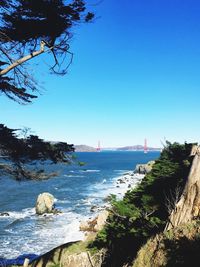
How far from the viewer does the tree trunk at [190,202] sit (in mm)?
7168

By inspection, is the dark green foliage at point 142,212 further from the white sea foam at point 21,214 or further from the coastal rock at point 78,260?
the white sea foam at point 21,214

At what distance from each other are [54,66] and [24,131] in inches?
57.6

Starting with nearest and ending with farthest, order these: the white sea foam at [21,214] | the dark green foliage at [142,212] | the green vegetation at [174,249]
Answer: the green vegetation at [174,249] → the dark green foliage at [142,212] → the white sea foam at [21,214]

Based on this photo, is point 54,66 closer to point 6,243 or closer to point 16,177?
point 16,177

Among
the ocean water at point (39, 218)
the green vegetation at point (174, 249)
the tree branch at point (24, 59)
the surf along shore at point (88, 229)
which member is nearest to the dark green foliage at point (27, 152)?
the tree branch at point (24, 59)

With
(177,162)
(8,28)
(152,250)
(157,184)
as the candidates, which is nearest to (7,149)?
(8,28)

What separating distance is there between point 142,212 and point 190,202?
8.25 ft

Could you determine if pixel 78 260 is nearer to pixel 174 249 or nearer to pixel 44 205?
pixel 174 249

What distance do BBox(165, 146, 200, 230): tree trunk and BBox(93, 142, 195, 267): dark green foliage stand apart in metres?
0.64

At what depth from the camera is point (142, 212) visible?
9539 millimetres

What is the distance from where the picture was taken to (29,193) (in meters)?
49.7

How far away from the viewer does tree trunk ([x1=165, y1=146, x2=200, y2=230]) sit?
7.17m

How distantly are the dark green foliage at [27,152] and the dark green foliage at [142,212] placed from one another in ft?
8.53

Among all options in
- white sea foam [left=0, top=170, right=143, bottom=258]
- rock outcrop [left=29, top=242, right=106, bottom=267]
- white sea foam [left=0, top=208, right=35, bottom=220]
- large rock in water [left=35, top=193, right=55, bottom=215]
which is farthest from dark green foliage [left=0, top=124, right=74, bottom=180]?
large rock in water [left=35, top=193, right=55, bottom=215]
